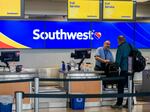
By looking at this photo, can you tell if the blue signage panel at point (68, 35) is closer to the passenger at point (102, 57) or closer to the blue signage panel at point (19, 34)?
the blue signage panel at point (19, 34)

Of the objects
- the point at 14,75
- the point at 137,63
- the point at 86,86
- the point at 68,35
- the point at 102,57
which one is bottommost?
the point at 86,86

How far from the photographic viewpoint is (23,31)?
1081 centimetres

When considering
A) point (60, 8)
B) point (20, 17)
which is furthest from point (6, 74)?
point (60, 8)

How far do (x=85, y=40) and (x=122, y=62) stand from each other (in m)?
2.31

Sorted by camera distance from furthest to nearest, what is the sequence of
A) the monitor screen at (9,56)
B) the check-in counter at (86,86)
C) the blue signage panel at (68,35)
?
the blue signage panel at (68,35), the check-in counter at (86,86), the monitor screen at (9,56)

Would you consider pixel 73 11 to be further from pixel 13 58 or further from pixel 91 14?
pixel 13 58

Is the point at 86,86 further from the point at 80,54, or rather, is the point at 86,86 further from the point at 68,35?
the point at 68,35

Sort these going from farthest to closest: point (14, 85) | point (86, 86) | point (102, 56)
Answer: point (102, 56) → point (86, 86) → point (14, 85)

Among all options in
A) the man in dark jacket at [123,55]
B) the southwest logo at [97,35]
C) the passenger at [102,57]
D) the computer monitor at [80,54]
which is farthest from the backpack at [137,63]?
the southwest logo at [97,35]

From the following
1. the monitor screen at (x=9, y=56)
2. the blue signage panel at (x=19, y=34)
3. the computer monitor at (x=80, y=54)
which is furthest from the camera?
the blue signage panel at (x=19, y=34)

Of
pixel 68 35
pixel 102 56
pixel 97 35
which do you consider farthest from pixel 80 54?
pixel 97 35

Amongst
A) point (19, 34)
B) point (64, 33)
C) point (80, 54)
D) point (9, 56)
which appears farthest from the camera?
point (64, 33)

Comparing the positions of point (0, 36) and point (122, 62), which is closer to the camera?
point (122, 62)

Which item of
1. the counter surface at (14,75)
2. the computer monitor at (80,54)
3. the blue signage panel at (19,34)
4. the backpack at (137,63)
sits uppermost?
the blue signage panel at (19,34)
